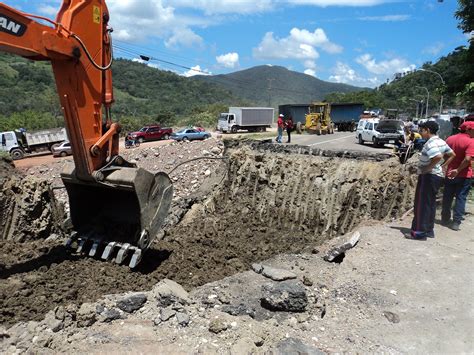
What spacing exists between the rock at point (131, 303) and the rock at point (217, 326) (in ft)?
2.89

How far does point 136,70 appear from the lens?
10519 cm

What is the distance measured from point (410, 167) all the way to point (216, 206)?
4.75m

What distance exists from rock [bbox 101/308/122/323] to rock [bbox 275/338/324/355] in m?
1.74

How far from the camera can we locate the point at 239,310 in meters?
4.62

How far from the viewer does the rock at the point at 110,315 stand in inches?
167

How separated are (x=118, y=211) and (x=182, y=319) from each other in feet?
8.88

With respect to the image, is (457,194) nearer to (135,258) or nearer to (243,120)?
(135,258)

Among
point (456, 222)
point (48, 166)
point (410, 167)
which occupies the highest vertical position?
point (410, 167)

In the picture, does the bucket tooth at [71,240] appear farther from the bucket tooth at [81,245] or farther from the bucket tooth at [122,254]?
the bucket tooth at [122,254]

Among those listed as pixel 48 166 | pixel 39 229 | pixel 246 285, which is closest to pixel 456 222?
pixel 246 285

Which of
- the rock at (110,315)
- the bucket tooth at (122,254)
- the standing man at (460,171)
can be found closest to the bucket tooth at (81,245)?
the bucket tooth at (122,254)

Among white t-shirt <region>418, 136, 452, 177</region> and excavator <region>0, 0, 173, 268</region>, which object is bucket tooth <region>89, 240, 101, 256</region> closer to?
excavator <region>0, 0, 173, 268</region>

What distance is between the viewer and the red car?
31641mm

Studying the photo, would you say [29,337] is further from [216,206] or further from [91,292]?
[216,206]
